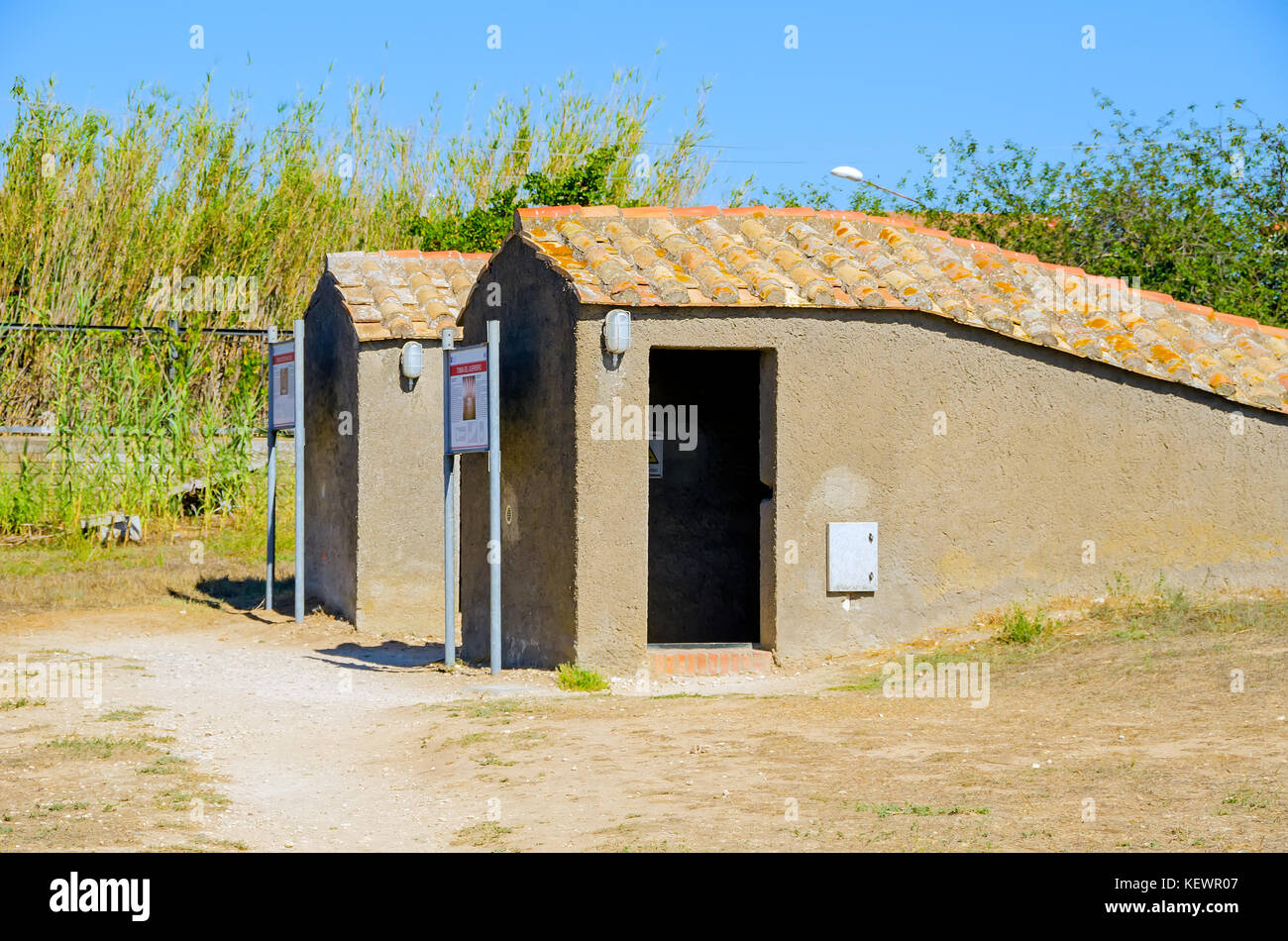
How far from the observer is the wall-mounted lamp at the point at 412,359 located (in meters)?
13.0

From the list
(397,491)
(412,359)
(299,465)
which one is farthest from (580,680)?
(299,465)

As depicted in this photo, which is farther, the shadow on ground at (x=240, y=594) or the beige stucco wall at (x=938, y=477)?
the shadow on ground at (x=240, y=594)

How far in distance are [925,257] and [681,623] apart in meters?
3.83

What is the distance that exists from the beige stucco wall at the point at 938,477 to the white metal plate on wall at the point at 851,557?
0.27ft

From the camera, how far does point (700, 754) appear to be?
25.1 feet

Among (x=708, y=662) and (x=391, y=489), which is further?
(x=391, y=489)

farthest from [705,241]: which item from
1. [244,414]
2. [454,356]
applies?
[244,414]

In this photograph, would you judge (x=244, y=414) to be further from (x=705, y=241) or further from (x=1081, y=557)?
(x=1081, y=557)

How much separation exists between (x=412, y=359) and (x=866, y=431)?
4.32 m

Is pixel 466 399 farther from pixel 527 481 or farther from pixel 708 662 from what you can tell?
pixel 708 662

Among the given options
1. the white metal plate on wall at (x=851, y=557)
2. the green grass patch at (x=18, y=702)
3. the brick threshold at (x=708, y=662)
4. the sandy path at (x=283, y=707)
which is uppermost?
the white metal plate on wall at (x=851, y=557)

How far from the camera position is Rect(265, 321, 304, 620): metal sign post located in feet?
44.9

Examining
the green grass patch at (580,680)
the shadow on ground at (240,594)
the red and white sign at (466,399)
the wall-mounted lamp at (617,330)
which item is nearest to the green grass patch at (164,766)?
the green grass patch at (580,680)

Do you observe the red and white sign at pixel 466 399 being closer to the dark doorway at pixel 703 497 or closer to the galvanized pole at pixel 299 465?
the dark doorway at pixel 703 497
